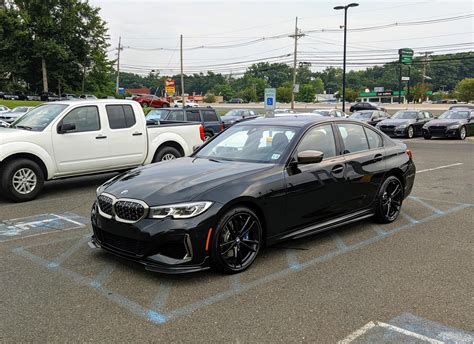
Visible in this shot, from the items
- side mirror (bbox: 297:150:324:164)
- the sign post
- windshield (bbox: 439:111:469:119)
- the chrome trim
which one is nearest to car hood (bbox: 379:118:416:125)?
windshield (bbox: 439:111:469:119)

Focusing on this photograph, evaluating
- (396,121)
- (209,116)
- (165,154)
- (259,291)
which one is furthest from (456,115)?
(259,291)

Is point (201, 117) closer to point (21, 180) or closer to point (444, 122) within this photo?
point (21, 180)

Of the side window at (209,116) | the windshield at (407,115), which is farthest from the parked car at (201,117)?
the windshield at (407,115)

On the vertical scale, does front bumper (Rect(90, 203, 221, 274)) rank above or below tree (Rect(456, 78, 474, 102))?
below

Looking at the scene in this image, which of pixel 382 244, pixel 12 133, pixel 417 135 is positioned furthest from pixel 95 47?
pixel 382 244

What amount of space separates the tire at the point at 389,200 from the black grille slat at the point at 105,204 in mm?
3600

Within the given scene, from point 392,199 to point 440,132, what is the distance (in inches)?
730

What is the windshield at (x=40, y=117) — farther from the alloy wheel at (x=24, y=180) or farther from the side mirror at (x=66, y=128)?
the alloy wheel at (x=24, y=180)

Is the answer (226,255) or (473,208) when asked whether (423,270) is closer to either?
(226,255)

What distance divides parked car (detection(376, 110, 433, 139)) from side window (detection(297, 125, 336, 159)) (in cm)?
1973

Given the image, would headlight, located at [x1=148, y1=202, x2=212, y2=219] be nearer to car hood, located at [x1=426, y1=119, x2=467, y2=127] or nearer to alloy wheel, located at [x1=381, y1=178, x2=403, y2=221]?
alloy wheel, located at [x1=381, y1=178, x2=403, y2=221]

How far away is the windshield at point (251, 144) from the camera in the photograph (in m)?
5.18

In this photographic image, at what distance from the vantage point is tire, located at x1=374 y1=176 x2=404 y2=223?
20.4ft

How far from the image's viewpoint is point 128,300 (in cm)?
386
